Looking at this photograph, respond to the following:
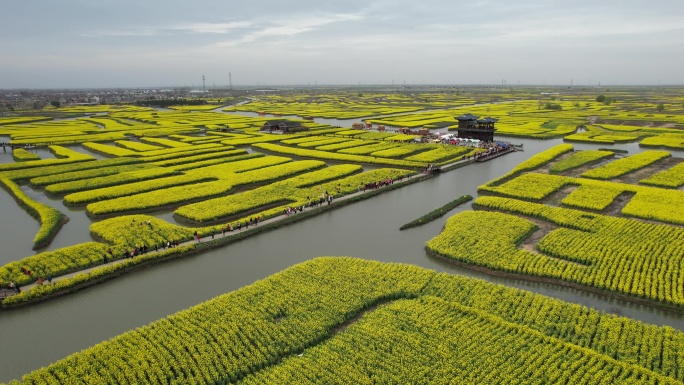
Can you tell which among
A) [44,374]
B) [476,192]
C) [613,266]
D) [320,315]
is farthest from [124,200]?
[613,266]

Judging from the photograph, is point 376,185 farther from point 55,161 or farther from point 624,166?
point 55,161

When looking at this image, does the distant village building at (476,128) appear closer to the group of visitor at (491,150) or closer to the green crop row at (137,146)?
the group of visitor at (491,150)

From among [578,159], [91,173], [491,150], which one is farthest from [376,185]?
[91,173]

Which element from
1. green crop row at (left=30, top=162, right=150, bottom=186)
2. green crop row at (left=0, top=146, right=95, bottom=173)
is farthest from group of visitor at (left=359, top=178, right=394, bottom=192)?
green crop row at (left=0, top=146, right=95, bottom=173)

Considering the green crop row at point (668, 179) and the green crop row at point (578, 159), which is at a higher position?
the green crop row at point (578, 159)

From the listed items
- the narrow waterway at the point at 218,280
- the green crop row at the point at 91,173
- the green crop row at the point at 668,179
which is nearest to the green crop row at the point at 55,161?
the green crop row at the point at 91,173

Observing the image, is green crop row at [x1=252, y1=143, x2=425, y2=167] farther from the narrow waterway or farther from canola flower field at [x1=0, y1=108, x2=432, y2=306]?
the narrow waterway
